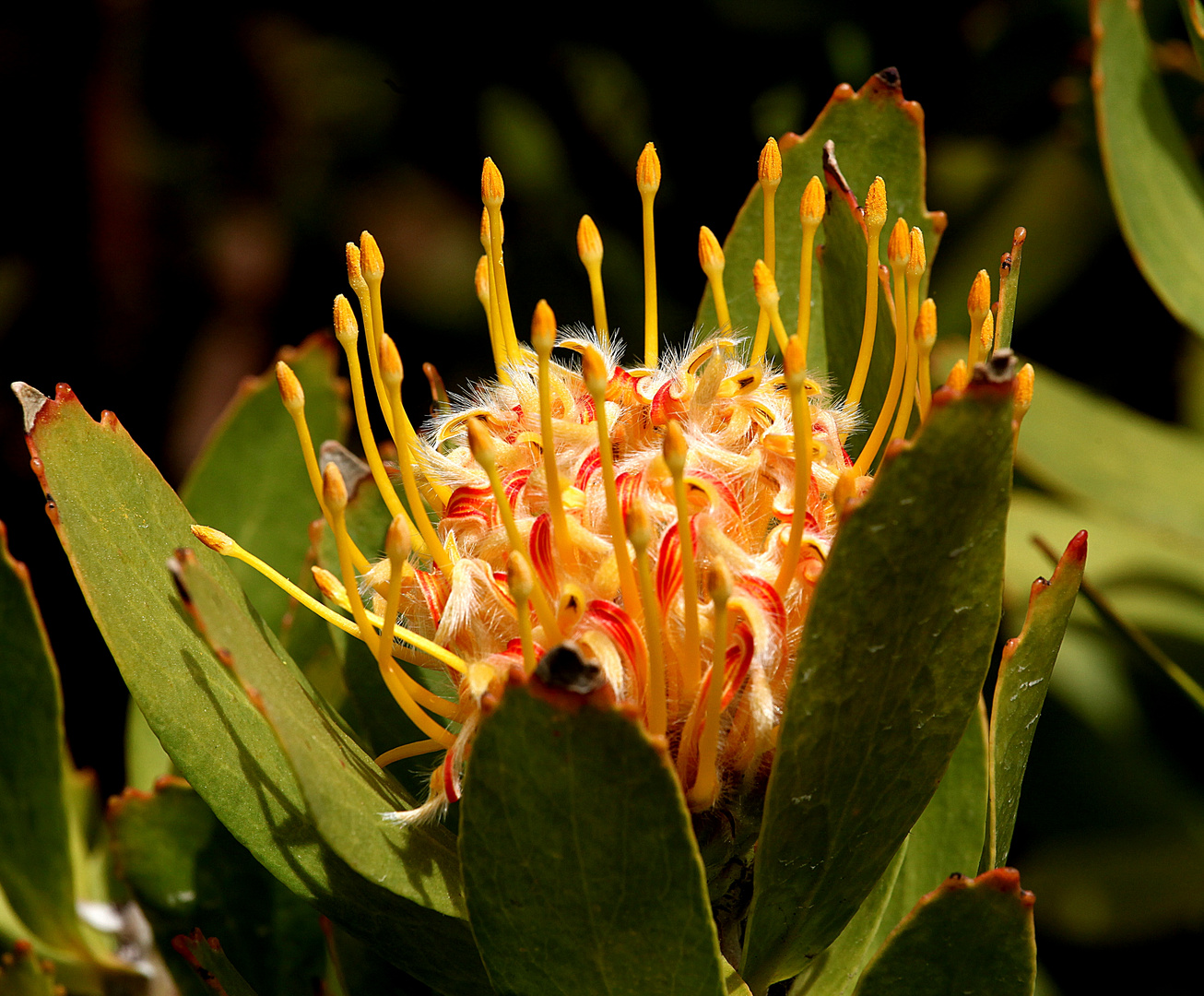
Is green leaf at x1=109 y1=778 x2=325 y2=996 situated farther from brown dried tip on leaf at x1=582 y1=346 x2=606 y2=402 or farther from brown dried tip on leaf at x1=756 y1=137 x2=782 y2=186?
brown dried tip on leaf at x1=756 y1=137 x2=782 y2=186

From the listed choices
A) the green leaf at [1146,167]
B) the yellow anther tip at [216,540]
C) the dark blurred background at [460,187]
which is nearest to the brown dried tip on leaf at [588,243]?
the yellow anther tip at [216,540]

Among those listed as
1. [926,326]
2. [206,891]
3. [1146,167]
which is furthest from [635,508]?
[1146,167]

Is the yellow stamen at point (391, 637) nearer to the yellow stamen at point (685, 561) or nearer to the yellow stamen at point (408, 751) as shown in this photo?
the yellow stamen at point (408, 751)

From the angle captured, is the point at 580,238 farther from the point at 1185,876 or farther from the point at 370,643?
the point at 1185,876

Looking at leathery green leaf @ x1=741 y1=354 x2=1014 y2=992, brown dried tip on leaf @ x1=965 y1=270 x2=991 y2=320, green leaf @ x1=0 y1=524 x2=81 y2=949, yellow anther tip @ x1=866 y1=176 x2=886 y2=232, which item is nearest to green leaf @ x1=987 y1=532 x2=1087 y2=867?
leathery green leaf @ x1=741 y1=354 x2=1014 y2=992

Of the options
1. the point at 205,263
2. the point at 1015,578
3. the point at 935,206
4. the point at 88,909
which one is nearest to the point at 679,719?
the point at 88,909

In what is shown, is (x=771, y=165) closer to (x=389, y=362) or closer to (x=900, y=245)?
(x=900, y=245)
